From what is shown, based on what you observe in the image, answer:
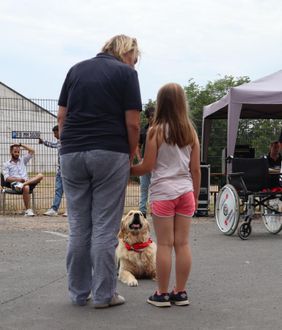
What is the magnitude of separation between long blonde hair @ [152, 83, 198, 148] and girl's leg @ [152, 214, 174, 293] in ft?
1.94

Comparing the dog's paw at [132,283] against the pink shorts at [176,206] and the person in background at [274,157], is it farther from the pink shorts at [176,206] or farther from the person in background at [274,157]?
the person in background at [274,157]

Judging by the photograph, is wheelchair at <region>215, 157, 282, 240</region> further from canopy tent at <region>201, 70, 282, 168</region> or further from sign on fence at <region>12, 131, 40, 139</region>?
sign on fence at <region>12, 131, 40, 139</region>

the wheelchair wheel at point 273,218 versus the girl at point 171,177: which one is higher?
the girl at point 171,177

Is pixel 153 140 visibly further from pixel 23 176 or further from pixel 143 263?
pixel 23 176

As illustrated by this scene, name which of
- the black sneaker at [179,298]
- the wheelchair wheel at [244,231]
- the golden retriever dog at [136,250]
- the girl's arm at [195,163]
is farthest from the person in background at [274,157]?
the black sneaker at [179,298]

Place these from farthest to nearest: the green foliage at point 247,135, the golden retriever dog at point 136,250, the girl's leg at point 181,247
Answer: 1. the green foliage at point 247,135
2. the golden retriever dog at point 136,250
3. the girl's leg at point 181,247

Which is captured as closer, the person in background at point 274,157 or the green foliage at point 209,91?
the person in background at point 274,157

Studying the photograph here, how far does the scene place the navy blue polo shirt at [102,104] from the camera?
161 inches

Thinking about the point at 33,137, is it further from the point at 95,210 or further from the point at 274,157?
the point at 95,210

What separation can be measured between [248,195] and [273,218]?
2.17 feet

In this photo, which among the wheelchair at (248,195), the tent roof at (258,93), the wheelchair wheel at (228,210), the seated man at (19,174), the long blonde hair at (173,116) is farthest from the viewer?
the seated man at (19,174)

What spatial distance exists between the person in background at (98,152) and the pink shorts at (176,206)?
0.27 metres

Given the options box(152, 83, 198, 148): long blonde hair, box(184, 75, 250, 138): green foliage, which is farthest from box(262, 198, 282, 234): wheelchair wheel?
box(184, 75, 250, 138): green foliage

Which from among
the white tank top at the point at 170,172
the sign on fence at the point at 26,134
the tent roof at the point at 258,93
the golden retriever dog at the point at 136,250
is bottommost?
the golden retriever dog at the point at 136,250
